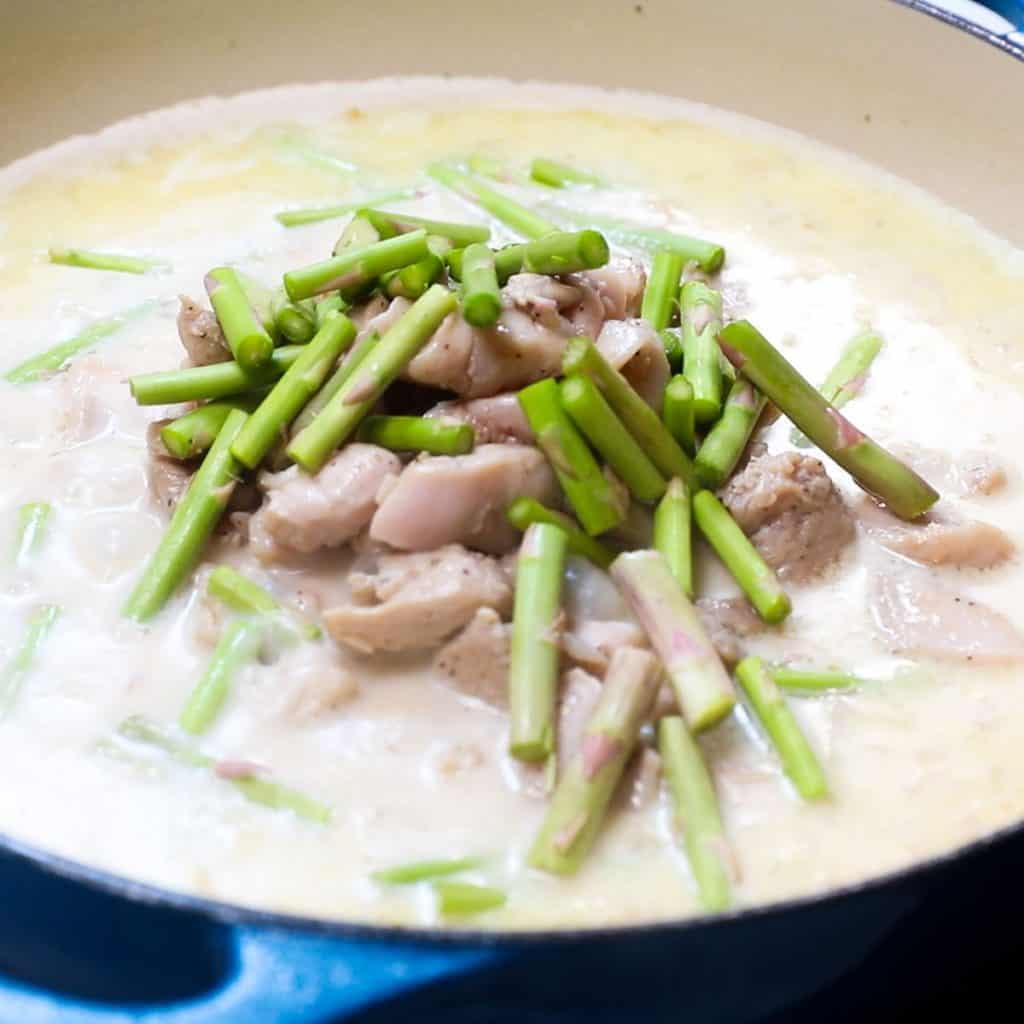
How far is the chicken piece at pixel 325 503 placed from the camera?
199cm

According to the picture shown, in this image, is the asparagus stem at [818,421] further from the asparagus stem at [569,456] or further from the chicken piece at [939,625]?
the asparagus stem at [569,456]

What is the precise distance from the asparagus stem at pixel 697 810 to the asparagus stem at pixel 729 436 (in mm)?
514

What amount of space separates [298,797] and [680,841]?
53 centimetres

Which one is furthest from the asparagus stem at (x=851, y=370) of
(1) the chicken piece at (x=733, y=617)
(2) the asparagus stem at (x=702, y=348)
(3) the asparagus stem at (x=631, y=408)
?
(1) the chicken piece at (x=733, y=617)

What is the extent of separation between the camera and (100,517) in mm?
2232

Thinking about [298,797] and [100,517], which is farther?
[100,517]

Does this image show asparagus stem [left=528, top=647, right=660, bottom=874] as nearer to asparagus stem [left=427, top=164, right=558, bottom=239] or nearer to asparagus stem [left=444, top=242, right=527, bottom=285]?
asparagus stem [left=444, top=242, right=527, bottom=285]

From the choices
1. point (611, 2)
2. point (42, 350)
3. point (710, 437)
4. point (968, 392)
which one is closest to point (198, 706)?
point (710, 437)

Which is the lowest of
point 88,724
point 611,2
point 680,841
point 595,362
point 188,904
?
point 88,724

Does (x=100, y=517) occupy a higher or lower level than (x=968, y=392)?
lower

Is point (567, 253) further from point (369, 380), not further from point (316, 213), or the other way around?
point (316, 213)

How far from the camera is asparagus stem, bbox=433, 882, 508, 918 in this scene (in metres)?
1.60

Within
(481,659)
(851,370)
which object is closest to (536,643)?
(481,659)

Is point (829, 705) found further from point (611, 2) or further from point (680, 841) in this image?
point (611, 2)
